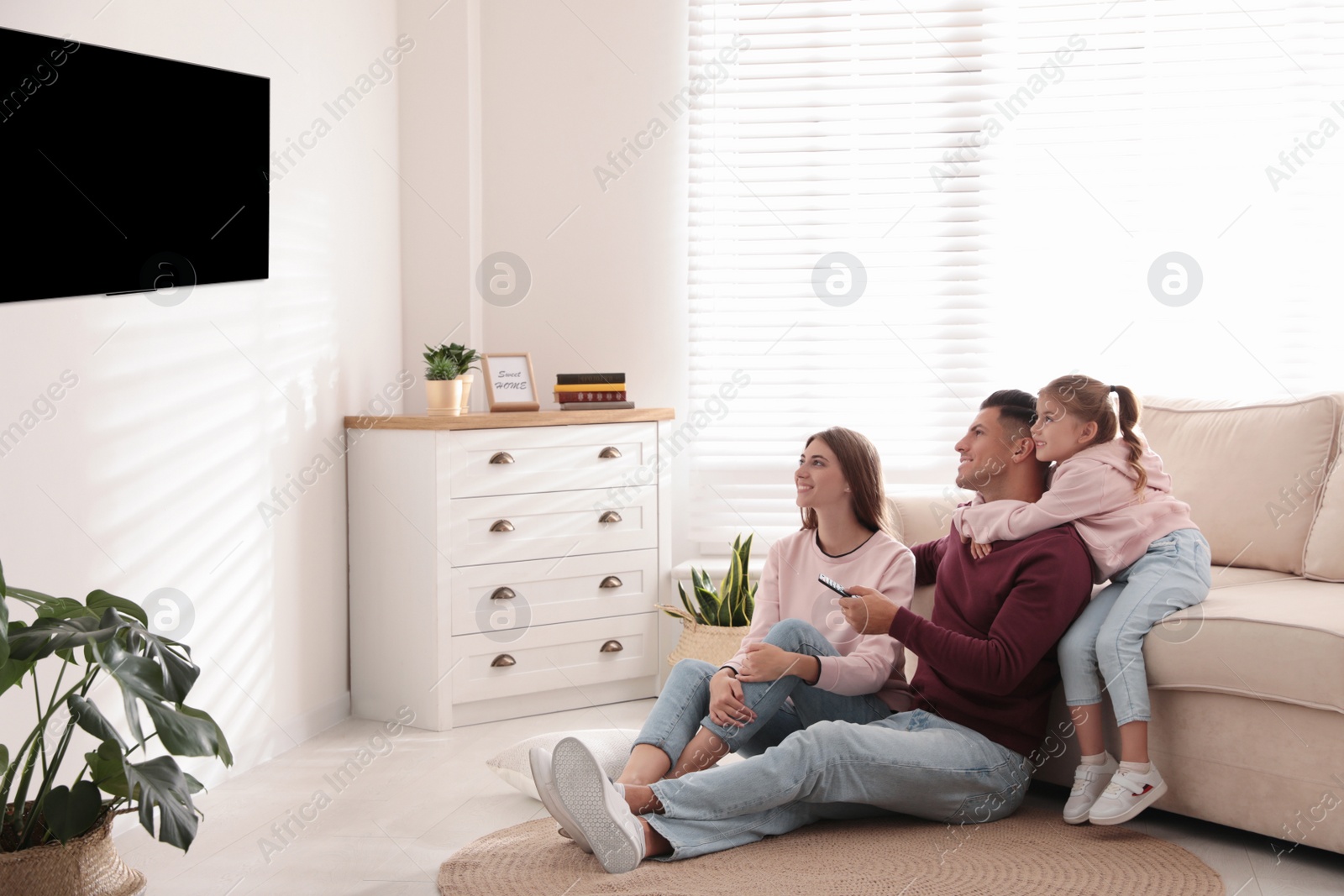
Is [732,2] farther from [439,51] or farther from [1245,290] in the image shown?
[1245,290]

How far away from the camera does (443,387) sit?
346 cm

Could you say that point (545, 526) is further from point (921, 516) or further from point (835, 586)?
point (835, 586)

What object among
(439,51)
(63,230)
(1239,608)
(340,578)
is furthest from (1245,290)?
(63,230)

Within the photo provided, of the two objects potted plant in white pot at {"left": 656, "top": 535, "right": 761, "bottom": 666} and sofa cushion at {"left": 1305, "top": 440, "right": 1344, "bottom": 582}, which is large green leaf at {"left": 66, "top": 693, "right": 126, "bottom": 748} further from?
sofa cushion at {"left": 1305, "top": 440, "right": 1344, "bottom": 582}

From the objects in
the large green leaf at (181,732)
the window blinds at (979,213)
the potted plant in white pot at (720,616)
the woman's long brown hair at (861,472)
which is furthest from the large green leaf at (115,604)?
the window blinds at (979,213)

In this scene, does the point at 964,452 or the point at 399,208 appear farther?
the point at 399,208

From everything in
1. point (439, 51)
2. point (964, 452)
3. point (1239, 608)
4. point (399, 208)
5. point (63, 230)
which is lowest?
point (1239, 608)

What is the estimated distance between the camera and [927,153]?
12.6 ft

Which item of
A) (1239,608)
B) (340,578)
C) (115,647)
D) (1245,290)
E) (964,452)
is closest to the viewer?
(115,647)

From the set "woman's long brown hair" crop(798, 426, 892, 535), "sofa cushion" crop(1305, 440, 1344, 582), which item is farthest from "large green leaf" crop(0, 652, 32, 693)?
"sofa cushion" crop(1305, 440, 1344, 582)

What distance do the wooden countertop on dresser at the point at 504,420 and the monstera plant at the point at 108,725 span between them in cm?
149

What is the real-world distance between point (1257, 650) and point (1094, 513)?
406mm

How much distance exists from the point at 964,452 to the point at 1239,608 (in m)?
0.64

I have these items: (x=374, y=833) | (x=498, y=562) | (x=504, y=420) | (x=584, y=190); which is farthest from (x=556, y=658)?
(x=584, y=190)
